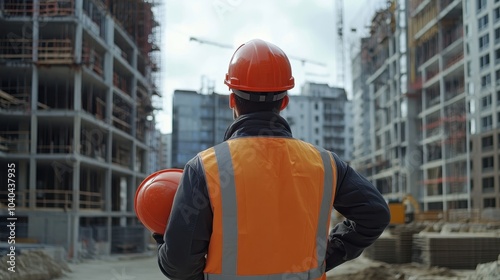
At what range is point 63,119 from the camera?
76.7 ft

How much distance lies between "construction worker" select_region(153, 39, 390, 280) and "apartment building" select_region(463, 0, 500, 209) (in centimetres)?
3949

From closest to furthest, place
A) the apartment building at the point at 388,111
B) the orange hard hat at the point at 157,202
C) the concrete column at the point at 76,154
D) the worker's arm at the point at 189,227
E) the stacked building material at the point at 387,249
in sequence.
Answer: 1. the worker's arm at the point at 189,227
2. the orange hard hat at the point at 157,202
3. the stacked building material at the point at 387,249
4. the concrete column at the point at 76,154
5. the apartment building at the point at 388,111

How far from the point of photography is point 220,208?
1.45 meters

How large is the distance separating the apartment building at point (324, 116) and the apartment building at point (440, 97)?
77.0 ft

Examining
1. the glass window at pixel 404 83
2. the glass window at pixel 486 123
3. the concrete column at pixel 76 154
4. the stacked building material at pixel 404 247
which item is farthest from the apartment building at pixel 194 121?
the stacked building material at pixel 404 247

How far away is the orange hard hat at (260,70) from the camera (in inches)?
63.9

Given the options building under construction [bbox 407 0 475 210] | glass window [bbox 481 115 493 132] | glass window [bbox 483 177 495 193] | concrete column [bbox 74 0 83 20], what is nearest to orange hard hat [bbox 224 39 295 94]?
concrete column [bbox 74 0 83 20]

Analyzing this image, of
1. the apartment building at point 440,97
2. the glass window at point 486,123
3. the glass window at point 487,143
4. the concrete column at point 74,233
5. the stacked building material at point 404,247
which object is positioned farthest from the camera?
the apartment building at point 440,97

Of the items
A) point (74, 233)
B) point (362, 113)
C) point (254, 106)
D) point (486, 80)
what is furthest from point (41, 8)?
point (362, 113)

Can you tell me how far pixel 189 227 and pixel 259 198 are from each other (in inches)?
8.0

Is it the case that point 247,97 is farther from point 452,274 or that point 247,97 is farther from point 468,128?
point 468,128

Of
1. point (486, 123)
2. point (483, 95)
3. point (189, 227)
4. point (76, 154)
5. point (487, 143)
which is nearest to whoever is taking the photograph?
point (189, 227)

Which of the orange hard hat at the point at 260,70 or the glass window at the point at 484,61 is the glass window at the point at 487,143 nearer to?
the glass window at the point at 484,61

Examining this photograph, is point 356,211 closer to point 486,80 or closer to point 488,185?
point 486,80
